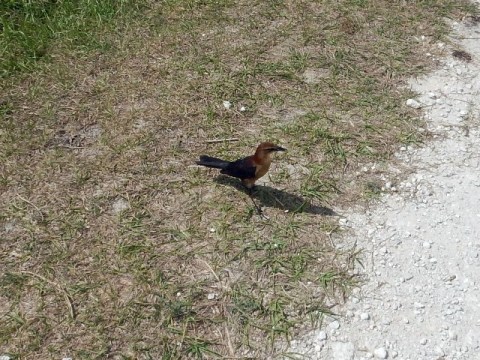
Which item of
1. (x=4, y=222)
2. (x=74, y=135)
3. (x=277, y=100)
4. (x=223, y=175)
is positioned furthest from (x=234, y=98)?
(x=4, y=222)

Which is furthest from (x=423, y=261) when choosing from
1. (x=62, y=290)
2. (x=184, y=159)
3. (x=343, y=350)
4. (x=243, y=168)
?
(x=62, y=290)

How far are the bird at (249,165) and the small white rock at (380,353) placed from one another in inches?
57.0

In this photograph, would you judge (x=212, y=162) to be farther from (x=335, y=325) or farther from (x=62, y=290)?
(x=335, y=325)

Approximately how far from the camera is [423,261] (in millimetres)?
3568

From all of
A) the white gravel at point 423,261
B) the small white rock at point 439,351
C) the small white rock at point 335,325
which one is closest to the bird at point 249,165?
the white gravel at point 423,261

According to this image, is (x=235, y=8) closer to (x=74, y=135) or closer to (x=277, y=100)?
(x=277, y=100)

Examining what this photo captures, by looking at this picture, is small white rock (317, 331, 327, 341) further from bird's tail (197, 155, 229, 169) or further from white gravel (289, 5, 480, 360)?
bird's tail (197, 155, 229, 169)

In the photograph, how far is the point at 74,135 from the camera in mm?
4617

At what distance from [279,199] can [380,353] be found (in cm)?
141

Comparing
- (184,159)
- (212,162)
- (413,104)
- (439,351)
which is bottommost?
(439,351)

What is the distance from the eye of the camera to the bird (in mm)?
3695

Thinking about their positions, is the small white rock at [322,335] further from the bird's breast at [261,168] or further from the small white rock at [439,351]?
the bird's breast at [261,168]

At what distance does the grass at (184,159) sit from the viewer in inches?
128

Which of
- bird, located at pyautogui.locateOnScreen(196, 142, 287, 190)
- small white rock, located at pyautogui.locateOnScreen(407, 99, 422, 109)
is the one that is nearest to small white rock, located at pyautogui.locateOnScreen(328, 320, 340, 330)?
bird, located at pyautogui.locateOnScreen(196, 142, 287, 190)
